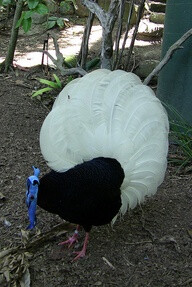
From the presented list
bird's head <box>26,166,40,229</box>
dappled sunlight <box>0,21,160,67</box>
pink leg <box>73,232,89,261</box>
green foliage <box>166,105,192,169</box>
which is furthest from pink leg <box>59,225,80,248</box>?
dappled sunlight <box>0,21,160,67</box>

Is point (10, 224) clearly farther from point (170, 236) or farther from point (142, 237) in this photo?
point (170, 236)

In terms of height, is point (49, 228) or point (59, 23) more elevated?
point (49, 228)

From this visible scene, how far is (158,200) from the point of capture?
132 inches

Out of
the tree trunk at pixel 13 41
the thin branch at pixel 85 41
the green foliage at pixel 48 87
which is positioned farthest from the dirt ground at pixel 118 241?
the tree trunk at pixel 13 41

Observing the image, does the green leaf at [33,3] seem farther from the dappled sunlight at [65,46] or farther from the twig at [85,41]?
the dappled sunlight at [65,46]

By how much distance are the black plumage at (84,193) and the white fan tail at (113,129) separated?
15 cm

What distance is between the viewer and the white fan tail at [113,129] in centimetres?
271

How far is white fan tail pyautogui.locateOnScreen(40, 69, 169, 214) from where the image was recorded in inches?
107

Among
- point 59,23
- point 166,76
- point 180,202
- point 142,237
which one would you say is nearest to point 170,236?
point 142,237

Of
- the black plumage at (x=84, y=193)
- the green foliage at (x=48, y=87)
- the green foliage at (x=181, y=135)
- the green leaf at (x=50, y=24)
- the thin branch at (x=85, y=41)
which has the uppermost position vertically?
the black plumage at (x=84, y=193)

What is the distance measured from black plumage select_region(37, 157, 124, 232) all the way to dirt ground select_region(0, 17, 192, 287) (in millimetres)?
293

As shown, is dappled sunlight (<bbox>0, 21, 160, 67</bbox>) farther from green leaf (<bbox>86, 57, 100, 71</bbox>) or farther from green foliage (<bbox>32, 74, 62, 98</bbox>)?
green foliage (<bbox>32, 74, 62, 98</bbox>)

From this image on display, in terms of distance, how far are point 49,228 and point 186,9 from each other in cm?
240

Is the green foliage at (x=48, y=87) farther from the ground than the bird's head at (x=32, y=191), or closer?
closer
